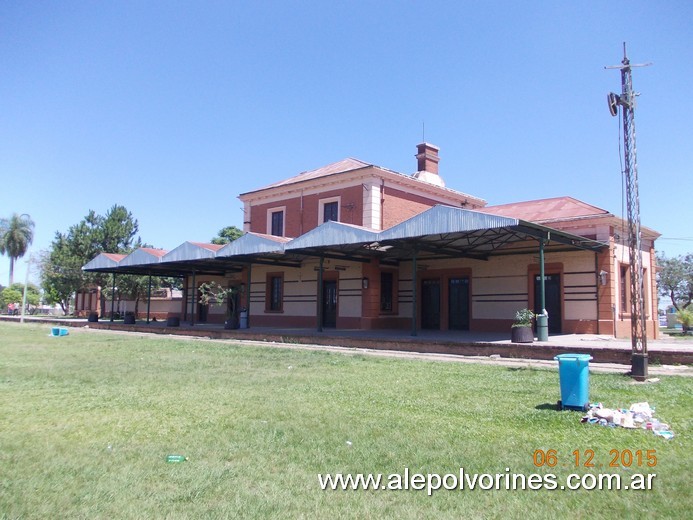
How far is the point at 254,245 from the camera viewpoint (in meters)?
21.1

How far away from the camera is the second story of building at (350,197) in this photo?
900 inches

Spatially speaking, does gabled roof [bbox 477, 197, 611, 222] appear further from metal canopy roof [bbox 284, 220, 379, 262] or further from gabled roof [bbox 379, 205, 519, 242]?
metal canopy roof [bbox 284, 220, 379, 262]

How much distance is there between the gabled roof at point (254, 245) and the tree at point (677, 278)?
47.8 m

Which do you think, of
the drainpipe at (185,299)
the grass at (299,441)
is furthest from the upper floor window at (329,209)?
the grass at (299,441)

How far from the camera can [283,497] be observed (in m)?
4.15

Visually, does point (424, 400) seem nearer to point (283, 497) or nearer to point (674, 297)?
point (283, 497)

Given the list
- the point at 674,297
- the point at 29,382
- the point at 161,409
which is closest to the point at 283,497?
the point at 161,409

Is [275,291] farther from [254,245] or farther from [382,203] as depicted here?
[382,203]

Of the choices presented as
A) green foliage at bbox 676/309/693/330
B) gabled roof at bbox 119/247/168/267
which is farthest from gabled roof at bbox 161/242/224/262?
green foliage at bbox 676/309/693/330

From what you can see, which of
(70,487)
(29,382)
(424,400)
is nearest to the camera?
(70,487)

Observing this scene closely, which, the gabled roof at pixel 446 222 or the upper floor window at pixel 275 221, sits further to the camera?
the upper floor window at pixel 275 221

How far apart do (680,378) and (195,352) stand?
1205 cm

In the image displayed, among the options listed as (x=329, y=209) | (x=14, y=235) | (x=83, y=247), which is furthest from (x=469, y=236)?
(x=14, y=235)

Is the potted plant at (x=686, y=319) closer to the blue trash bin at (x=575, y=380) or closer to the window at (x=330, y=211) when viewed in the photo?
the window at (x=330, y=211)
